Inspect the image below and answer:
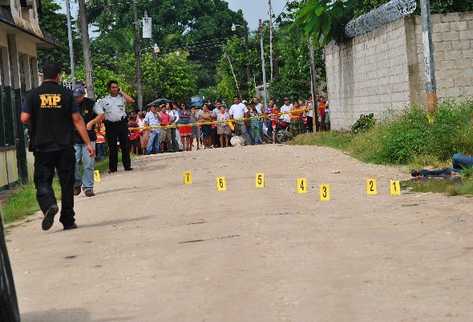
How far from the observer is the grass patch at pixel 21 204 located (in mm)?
14519

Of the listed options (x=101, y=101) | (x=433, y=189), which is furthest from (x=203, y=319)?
(x=101, y=101)

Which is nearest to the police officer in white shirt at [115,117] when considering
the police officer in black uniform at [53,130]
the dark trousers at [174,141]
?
the police officer in black uniform at [53,130]

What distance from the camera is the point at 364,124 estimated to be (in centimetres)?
2623

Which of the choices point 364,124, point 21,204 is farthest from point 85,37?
point 21,204

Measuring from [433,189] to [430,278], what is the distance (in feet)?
19.4

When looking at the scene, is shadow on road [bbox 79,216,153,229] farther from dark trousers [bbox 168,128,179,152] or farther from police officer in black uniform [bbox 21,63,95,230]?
dark trousers [bbox 168,128,179,152]

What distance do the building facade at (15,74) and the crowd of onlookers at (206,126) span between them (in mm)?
4313

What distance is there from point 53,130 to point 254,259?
4061 millimetres

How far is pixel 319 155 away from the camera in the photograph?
23.4 m

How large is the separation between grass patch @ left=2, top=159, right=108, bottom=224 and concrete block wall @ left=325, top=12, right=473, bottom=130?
323 inches

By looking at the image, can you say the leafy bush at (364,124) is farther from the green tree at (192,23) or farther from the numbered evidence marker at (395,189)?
the green tree at (192,23)

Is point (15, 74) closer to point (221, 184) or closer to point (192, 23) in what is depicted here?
point (221, 184)

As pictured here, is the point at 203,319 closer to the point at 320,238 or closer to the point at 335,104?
the point at 320,238

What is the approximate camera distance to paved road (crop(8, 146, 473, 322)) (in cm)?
700
